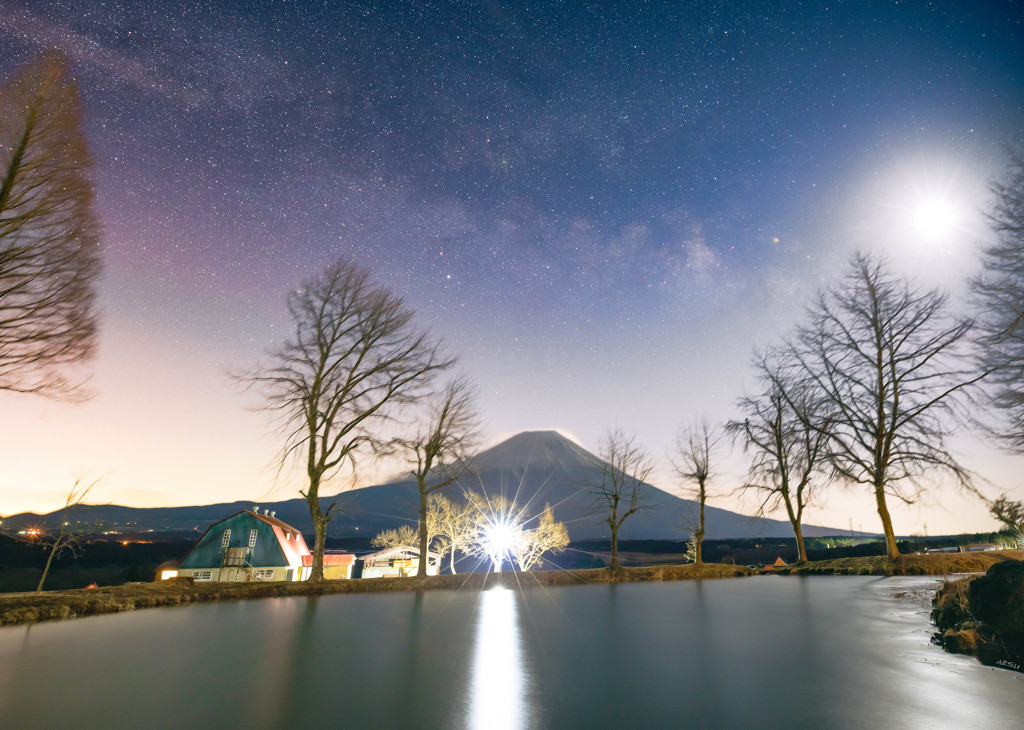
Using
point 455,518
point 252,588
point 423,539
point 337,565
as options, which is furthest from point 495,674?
point 455,518

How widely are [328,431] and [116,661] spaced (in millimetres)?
10570

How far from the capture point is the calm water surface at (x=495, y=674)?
330 cm

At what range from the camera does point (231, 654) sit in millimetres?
5145

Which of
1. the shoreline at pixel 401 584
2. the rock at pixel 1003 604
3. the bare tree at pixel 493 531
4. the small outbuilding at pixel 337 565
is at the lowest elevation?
the small outbuilding at pixel 337 565

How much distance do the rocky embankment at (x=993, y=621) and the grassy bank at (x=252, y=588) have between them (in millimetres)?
11858

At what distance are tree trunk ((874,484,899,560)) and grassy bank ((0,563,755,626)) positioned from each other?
5.64 m

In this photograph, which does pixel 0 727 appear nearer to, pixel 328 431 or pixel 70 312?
pixel 70 312

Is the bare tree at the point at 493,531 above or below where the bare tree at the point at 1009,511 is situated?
below

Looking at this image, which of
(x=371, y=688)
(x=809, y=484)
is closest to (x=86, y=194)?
(x=371, y=688)

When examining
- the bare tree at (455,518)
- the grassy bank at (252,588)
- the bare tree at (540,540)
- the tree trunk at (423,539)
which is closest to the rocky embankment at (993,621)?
the grassy bank at (252,588)

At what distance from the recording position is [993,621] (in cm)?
536

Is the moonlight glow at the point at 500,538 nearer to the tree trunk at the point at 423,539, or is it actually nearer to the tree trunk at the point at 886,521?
the tree trunk at the point at 423,539

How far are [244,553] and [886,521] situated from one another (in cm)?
4187

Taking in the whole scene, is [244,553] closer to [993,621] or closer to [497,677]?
[497,677]
